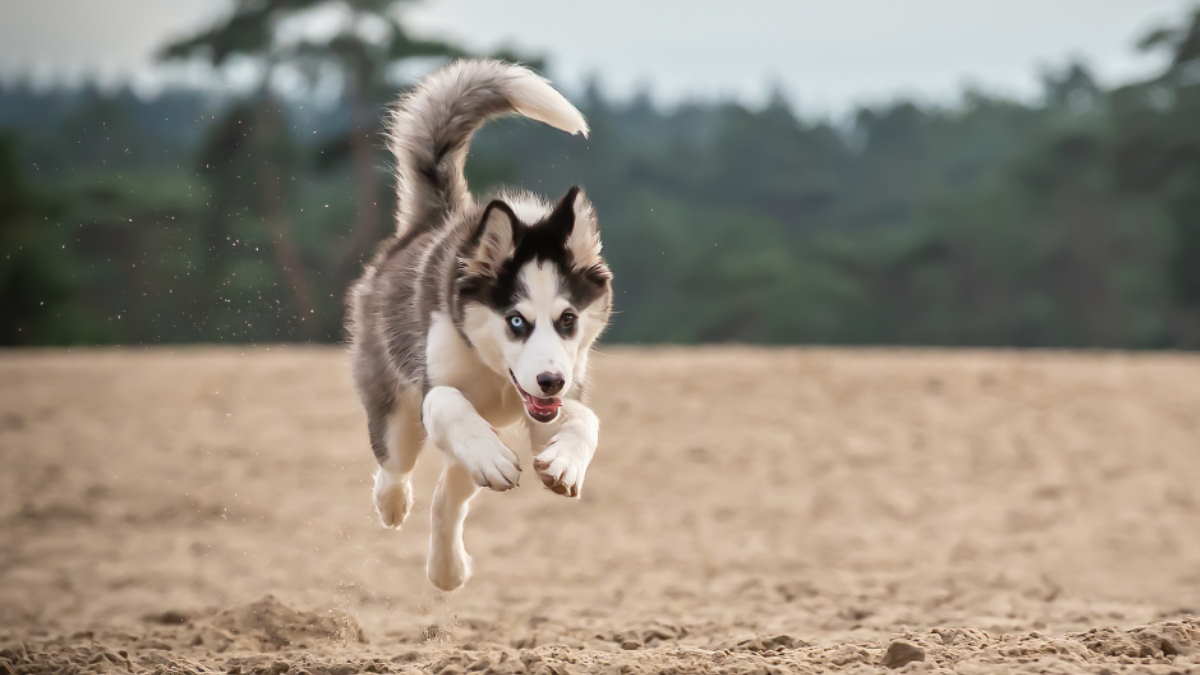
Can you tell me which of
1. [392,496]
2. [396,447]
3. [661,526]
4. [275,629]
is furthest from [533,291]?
[661,526]

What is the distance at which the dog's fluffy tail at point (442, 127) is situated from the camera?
6578 mm

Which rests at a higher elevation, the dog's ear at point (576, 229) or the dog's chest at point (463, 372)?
the dog's ear at point (576, 229)

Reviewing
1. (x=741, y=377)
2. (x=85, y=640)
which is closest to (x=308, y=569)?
(x=85, y=640)

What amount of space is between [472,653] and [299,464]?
367 inches

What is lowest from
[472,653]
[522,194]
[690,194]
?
[472,653]

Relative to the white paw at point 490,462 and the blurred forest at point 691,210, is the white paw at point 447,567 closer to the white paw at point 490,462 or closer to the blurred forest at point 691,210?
the white paw at point 490,462

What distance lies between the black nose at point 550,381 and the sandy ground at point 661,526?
120cm

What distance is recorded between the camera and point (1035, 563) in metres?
11.4

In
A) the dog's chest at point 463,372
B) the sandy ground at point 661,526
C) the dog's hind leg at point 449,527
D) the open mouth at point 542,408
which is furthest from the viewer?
the sandy ground at point 661,526

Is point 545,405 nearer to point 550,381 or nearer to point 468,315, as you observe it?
point 550,381

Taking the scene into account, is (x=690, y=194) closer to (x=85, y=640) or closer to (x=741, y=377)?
(x=741, y=377)

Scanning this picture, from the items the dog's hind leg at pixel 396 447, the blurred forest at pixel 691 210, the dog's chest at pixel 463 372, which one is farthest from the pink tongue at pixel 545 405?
the blurred forest at pixel 691 210

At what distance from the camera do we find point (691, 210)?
162 feet

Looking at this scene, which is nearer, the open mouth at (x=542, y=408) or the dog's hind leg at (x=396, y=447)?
the open mouth at (x=542, y=408)
